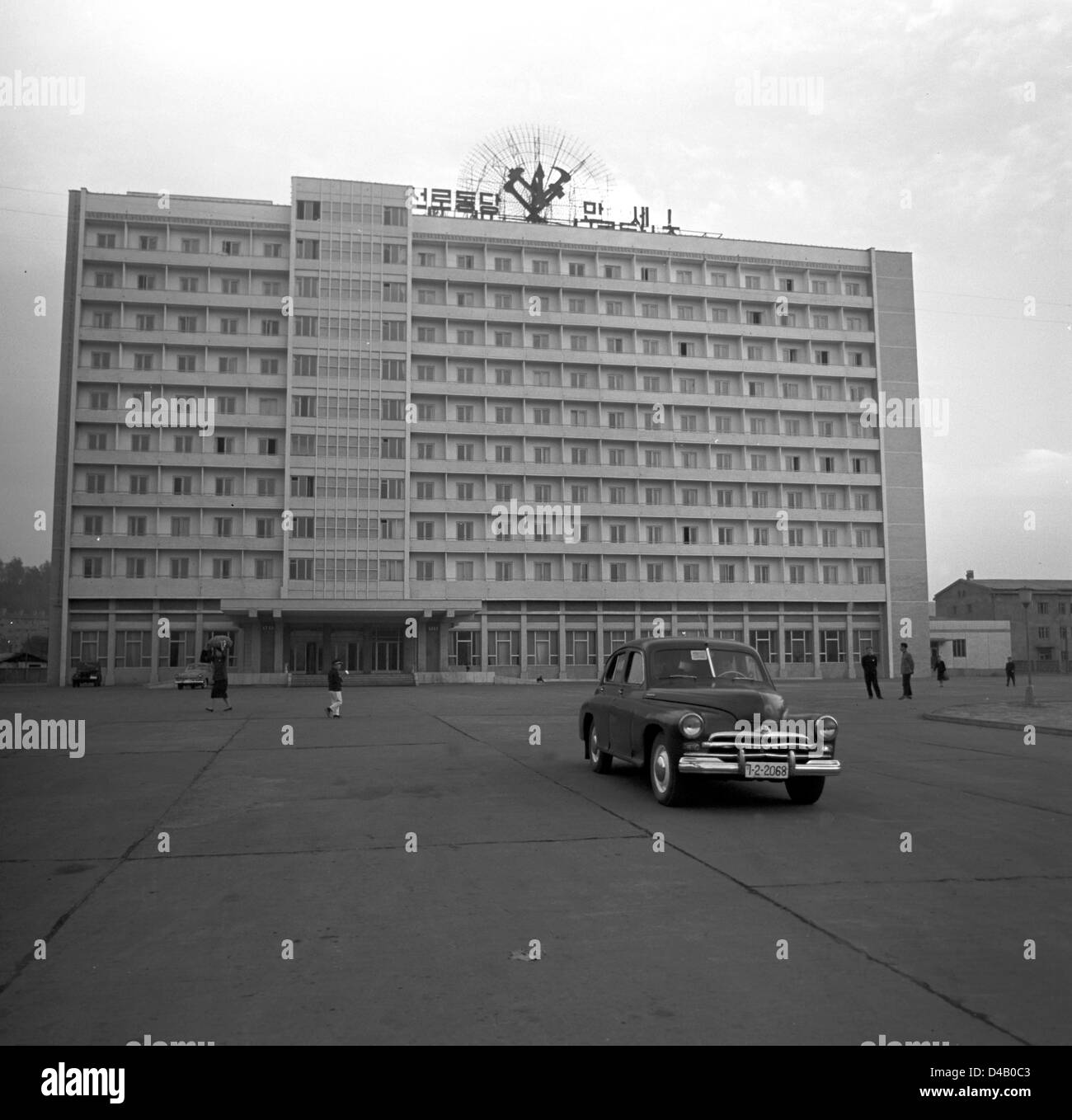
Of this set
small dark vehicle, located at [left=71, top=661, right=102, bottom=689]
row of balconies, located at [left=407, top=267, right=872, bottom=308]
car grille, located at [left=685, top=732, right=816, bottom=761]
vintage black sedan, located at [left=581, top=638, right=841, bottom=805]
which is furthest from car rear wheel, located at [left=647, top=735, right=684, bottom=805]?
row of balconies, located at [left=407, top=267, right=872, bottom=308]

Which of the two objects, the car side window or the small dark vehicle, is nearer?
the car side window

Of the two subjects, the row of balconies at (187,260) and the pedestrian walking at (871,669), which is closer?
the pedestrian walking at (871,669)

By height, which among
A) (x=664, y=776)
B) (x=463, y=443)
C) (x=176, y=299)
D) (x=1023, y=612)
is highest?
(x=176, y=299)

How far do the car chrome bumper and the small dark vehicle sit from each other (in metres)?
56.9

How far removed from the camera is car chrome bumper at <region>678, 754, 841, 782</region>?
930cm

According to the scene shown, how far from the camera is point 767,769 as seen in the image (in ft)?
31.0

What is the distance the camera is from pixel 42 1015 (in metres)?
4.19

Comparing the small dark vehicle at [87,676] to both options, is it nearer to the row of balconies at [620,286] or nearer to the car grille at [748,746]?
the row of balconies at [620,286]

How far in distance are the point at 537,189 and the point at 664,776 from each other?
71.7m

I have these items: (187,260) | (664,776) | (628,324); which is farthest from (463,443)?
(664,776)

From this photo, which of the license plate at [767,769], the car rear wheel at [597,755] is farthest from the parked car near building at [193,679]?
the license plate at [767,769]

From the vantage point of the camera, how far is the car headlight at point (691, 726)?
944cm

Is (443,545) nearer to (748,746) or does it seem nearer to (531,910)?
(748,746)

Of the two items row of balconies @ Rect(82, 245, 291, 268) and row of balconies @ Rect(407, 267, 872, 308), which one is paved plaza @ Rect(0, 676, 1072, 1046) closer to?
row of balconies @ Rect(82, 245, 291, 268)
